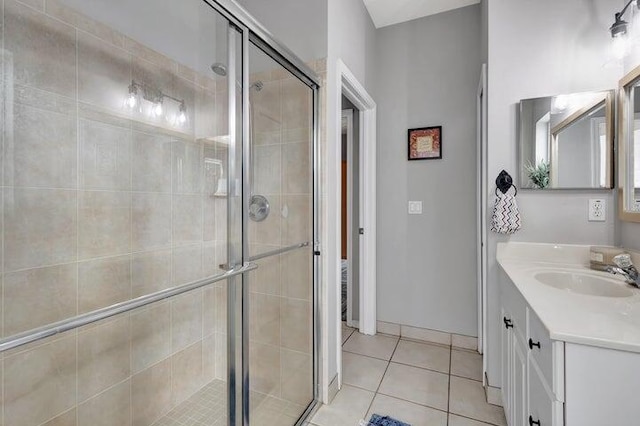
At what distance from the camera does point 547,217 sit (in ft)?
5.61

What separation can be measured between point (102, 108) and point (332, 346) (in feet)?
5.73

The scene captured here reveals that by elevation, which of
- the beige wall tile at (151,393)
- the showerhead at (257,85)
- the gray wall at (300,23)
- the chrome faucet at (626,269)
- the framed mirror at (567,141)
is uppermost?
the gray wall at (300,23)

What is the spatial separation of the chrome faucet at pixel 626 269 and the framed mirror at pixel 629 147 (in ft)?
0.63

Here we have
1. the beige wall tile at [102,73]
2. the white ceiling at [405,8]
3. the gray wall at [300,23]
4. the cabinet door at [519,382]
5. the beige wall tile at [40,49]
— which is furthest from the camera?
the white ceiling at [405,8]

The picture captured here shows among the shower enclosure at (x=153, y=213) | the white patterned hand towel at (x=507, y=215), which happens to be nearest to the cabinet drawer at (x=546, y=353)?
the white patterned hand towel at (x=507, y=215)

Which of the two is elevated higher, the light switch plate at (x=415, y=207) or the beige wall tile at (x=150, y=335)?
the light switch plate at (x=415, y=207)

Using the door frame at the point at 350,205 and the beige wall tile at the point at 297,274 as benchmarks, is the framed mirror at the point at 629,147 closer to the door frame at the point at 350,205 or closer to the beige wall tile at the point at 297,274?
the beige wall tile at the point at 297,274

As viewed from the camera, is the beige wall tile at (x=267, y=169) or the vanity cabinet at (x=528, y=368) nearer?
the vanity cabinet at (x=528, y=368)

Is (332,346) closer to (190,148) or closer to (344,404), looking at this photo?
(344,404)

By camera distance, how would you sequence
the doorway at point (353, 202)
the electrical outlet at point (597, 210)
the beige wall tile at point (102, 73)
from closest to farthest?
the beige wall tile at point (102, 73) → the electrical outlet at point (597, 210) → the doorway at point (353, 202)

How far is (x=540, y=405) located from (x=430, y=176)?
190cm

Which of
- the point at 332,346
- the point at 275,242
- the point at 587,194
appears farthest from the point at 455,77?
the point at 332,346

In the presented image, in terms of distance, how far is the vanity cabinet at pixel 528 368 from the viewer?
822mm

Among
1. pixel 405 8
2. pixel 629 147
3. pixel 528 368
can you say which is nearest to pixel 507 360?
pixel 528 368
